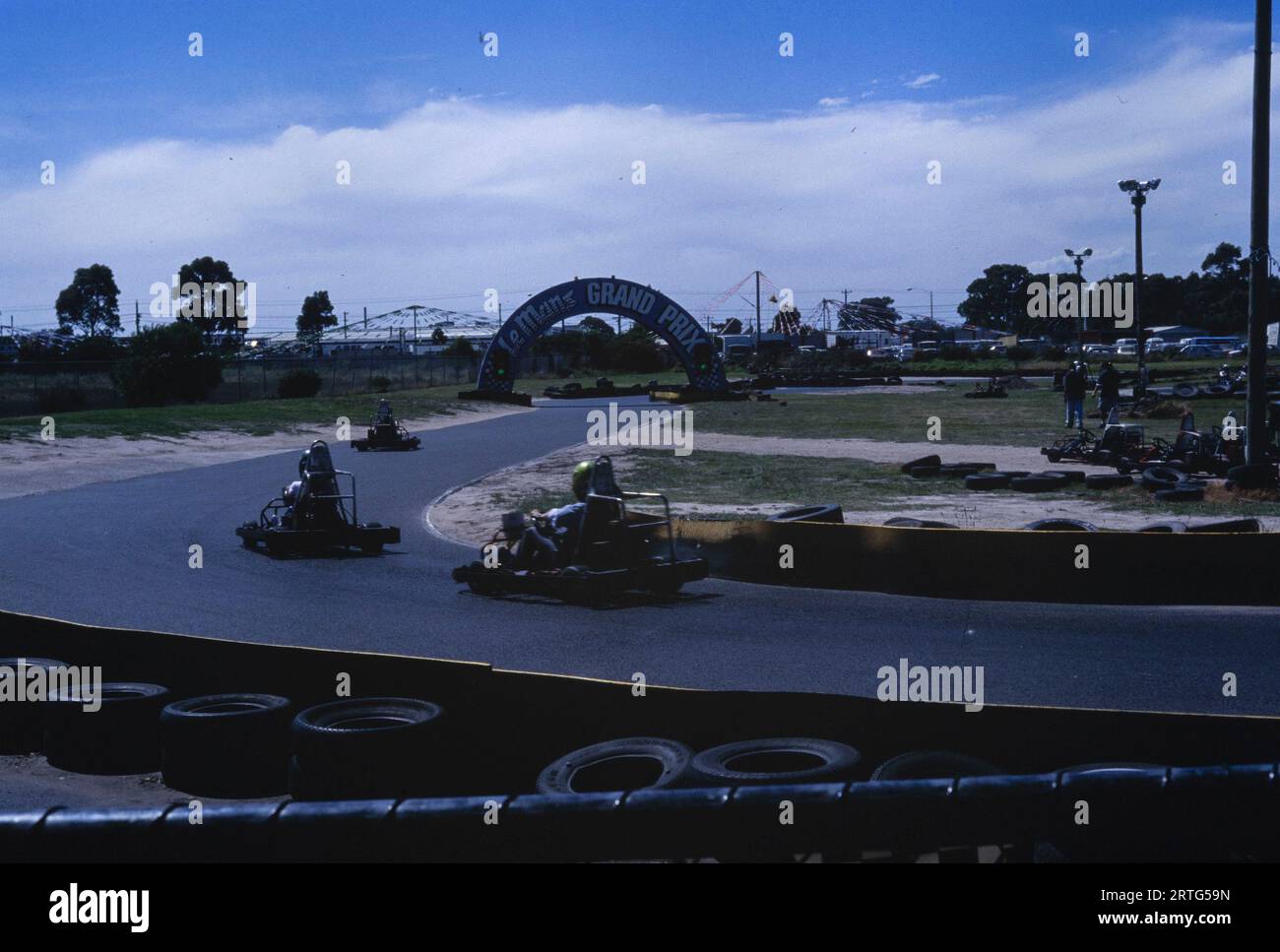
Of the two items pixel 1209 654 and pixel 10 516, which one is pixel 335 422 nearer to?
pixel 10 516

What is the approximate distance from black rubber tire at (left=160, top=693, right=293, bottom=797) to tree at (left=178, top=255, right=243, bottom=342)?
74.7 meters

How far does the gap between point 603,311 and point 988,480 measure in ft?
105

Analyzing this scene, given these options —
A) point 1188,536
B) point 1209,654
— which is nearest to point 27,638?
point 1209,654

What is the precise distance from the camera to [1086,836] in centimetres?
360

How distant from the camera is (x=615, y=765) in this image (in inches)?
209

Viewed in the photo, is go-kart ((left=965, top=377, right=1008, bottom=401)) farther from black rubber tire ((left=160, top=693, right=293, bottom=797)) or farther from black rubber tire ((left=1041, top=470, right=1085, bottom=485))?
black rubber tire ((left=160, top=693, right=293, bottom=797))

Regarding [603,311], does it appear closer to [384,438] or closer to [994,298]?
[384,438]

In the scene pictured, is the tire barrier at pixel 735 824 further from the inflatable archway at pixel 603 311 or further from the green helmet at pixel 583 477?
the inflatable archway at pixel 603 311

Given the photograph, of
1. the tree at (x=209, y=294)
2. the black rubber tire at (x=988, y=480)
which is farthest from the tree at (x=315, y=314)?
the black rubber tire at (x=988, y=480)

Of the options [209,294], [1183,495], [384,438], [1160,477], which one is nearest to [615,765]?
[1183,495]

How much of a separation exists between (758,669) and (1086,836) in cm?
462

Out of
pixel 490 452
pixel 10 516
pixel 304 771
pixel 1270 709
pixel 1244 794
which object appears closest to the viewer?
pixel 1244 794
